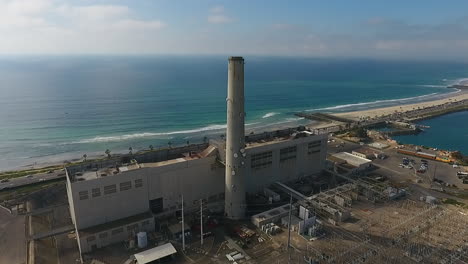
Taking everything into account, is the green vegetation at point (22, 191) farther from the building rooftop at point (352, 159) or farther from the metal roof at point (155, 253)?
the building rooftop at point (352, 159)

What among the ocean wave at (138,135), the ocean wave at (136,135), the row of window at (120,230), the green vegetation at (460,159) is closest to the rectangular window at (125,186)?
the row of window at (120,230)

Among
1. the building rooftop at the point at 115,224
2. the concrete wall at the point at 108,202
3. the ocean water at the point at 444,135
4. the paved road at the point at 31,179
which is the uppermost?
the concrete wall at the point at 108,202

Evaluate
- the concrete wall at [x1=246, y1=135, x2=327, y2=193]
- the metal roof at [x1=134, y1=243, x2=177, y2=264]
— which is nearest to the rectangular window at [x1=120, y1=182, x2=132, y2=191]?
the metal roof at [x1=134, y1=243, x2=177, y2=264]

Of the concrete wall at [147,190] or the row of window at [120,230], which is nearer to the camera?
the row of window at [120,230]

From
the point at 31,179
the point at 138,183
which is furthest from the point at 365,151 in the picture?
the point at 31,179

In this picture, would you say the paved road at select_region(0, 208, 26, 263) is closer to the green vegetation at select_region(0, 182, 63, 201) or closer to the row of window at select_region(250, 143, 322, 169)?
the green vegetation at select_region(0, 182, 63, 201)

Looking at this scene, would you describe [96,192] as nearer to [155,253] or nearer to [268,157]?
[155,253]

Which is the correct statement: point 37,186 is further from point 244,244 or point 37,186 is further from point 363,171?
point 363,171
